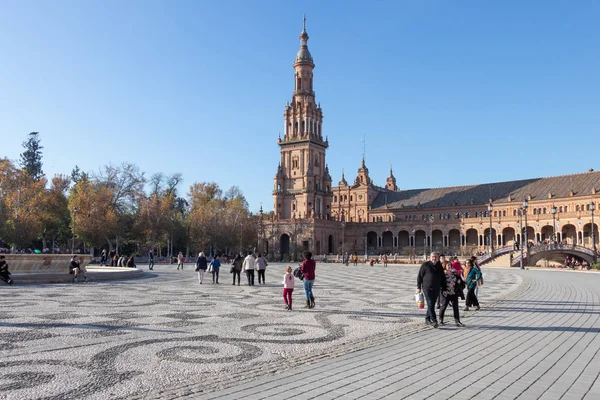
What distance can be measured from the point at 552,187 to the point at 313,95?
161ft

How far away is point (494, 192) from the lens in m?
106

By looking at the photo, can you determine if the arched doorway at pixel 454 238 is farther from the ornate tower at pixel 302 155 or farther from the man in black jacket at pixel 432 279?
the man in black jacket at pixel 432 279

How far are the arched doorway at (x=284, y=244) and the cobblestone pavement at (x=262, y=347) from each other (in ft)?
287

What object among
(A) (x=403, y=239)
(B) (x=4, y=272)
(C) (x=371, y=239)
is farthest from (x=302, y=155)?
(B) (x=4, y=272)

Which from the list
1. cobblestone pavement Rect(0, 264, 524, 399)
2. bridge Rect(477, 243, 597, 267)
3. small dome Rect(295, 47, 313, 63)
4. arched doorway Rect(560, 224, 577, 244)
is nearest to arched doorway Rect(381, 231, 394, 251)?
arched doorway Rect(560, 224, 577, 244)

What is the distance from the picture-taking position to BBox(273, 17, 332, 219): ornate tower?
353ft

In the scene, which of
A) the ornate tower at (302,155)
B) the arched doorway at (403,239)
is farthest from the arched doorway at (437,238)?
the ornate tower at (302,155)

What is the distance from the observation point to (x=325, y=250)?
103500 millimetres

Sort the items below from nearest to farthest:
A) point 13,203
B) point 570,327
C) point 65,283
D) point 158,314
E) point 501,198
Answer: point 570,327
point 158,314
point 65,283
point 13,203
point 501,198

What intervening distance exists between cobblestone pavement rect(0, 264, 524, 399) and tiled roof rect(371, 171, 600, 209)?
82.8 metres

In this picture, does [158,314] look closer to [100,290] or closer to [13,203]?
[100,290]

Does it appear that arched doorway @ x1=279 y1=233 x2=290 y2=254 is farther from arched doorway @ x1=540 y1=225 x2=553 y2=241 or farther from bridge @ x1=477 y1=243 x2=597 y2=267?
bridge @ x1=477 y1=243 x2=597 y2=267

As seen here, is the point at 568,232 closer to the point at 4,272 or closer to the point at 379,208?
the point at 379,208

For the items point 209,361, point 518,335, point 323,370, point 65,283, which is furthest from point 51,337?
point 65,283
